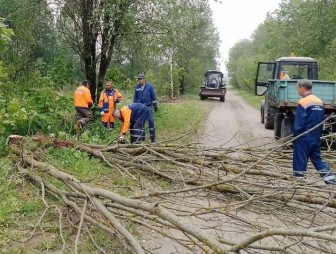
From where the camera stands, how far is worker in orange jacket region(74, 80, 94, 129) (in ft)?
33.4

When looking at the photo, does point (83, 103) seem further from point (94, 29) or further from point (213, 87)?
point (213, 87)

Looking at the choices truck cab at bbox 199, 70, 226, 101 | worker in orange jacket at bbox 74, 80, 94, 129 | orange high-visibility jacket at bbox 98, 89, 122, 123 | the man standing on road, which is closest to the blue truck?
the man standing on road

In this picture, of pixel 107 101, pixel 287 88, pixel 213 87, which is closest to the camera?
pixel 287 88

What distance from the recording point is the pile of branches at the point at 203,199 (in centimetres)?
346

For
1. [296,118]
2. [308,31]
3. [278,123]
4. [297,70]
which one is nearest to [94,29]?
[278,123]

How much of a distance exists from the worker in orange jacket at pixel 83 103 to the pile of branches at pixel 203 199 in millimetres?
3376

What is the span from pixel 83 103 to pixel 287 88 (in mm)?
4755

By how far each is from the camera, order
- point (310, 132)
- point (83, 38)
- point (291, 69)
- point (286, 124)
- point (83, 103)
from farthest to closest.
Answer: point (291, 69) → point (83, 38) → point (83, 103) → point (286, 124) → point (310, 132)

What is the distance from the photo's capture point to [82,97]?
10211mm

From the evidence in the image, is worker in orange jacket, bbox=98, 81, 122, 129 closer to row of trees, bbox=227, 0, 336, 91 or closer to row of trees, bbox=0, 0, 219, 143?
row of trees, bbox=0, 0, 219, 143

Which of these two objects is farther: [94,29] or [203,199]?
[94,29]

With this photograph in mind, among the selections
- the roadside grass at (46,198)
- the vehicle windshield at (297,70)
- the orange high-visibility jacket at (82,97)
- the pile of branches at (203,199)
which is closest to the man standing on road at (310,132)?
the pile of branches at (203,199)

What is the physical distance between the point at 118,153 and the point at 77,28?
18.5 ft

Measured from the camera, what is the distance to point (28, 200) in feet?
16.9
